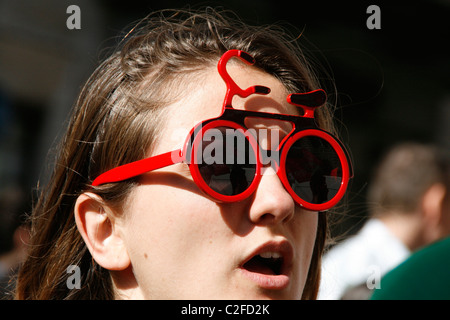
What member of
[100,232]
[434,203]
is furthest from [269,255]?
[434,203]

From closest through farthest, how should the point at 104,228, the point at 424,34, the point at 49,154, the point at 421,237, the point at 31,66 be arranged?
the point at 104,228, the point at 49,154, the point at 421,237, the point at 31,66, the point at 424,34

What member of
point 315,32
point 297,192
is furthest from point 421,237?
point 315,32

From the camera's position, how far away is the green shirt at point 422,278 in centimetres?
161

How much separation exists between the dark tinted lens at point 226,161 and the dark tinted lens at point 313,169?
0.47 feet

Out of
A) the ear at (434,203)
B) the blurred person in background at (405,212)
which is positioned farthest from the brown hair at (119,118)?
the ear at (434,203)

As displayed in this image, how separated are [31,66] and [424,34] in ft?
22.8

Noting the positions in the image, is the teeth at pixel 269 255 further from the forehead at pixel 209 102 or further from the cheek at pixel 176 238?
the forehead at pixel 209 102

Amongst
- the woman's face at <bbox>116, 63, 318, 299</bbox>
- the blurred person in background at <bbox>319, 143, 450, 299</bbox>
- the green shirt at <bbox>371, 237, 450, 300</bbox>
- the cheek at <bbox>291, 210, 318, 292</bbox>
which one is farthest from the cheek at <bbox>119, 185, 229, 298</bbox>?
the blurred person in background at <bbox>319, 143, 450, 299</bbox>

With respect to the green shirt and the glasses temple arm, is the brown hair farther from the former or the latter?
the green shirt

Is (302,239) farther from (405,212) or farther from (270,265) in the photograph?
(405,212)

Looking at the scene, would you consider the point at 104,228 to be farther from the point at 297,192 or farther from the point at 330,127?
the point at 330,127

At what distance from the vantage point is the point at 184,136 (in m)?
1.63
